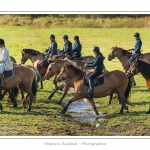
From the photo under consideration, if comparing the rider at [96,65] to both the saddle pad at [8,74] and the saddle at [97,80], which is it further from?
the saddle pad at [8,74]

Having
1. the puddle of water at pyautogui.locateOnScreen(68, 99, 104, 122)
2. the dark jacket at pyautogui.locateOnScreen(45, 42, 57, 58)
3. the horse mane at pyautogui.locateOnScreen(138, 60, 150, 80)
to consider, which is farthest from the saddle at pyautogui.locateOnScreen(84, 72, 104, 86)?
the dark jacket at pyautogui.locateOnScreen(45, 42, 57, 58)

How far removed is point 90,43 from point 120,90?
22570 mm

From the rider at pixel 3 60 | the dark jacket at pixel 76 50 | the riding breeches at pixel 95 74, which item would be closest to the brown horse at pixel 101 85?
the riding breeches at pixel 95 74

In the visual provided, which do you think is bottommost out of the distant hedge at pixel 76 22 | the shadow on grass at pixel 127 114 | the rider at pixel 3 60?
the shadow on grass at pixel 127 114

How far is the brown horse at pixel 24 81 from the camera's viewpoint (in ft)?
47.1

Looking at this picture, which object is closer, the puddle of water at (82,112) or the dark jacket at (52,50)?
the puddle of water at (82,112)

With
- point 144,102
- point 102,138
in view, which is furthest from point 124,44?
point 102,138

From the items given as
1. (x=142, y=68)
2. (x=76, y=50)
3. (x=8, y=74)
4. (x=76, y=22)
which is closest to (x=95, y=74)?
(x=142, y=68)

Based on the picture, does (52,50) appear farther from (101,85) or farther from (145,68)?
(145,68)

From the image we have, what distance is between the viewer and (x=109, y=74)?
561 inches

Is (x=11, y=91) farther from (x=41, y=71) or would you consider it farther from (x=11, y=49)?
(x=11, y=49)

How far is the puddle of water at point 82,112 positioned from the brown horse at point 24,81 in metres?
1.55

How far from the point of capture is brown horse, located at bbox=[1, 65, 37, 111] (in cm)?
1436

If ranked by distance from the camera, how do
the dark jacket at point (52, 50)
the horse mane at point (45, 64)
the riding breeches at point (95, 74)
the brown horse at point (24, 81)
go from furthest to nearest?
the horse mane at point (45, 64)
the dark jacket at point (52, 50)
the brown horse at point (24, 81)
the riding breeches at point (95, 74)
